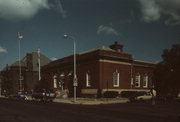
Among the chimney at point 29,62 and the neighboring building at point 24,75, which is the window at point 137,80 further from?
the chimney at point 29,62

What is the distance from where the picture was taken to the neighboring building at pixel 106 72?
45125 millimetres

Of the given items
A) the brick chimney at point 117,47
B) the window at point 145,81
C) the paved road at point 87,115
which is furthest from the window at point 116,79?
the paved road at point 87,115

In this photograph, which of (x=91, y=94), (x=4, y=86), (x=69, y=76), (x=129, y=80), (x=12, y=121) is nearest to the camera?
(x=12, y=121)

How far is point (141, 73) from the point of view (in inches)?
2141

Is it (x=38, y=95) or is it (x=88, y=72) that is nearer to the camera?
(x=38, y=95)

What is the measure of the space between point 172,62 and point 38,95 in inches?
1149

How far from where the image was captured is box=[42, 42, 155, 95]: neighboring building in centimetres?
4512

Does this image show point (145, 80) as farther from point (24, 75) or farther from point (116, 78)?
point (24, 75)

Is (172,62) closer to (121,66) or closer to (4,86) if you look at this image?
(121,66)

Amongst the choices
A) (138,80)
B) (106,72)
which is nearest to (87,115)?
(106,72)

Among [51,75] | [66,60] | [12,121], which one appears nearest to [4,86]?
[51,75]

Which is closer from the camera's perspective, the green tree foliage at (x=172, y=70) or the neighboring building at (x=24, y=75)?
the green tree foliage at (x=172, y=70)

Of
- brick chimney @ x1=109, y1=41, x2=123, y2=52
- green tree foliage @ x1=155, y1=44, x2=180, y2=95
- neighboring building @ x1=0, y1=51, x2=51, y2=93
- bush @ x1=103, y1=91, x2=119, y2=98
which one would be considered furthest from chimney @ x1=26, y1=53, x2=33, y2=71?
green tree foliage @ x1=155, y1=44, x2=180, y2=95

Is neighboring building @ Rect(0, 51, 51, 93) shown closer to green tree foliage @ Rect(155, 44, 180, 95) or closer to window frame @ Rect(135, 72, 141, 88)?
window frame @ Rect(135, 72, 141, 88)
